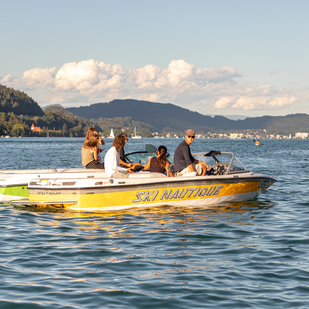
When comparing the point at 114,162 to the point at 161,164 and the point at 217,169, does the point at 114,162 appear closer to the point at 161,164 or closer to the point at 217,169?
the point at 161,164

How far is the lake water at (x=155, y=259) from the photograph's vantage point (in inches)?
204

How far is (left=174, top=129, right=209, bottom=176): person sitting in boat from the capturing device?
10.6 metres

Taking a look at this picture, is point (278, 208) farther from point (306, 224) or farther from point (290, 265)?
point (290, 265)

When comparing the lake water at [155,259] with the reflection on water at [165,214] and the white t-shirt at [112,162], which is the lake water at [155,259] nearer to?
the reflection on water at [165,214]

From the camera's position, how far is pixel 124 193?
10.3m

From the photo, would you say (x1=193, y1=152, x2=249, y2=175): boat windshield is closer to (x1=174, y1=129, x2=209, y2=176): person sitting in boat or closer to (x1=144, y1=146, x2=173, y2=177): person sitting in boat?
(x1=174, y1=129, x2=209, y2=176): person sitting in boat

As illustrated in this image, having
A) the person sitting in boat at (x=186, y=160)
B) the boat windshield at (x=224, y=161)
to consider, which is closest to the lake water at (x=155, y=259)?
the person sitting in boat at (x=186, y=160)

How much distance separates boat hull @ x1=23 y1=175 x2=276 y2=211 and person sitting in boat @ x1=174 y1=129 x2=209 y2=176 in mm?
400

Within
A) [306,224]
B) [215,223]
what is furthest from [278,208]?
[215,223]

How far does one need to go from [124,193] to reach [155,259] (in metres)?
3.77

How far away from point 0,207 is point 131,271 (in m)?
6.47

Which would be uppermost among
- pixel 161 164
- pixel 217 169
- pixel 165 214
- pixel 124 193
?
pixel 161 164

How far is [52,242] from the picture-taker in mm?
7754

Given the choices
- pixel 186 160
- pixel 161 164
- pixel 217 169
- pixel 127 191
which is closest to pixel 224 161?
pixel 217 169
